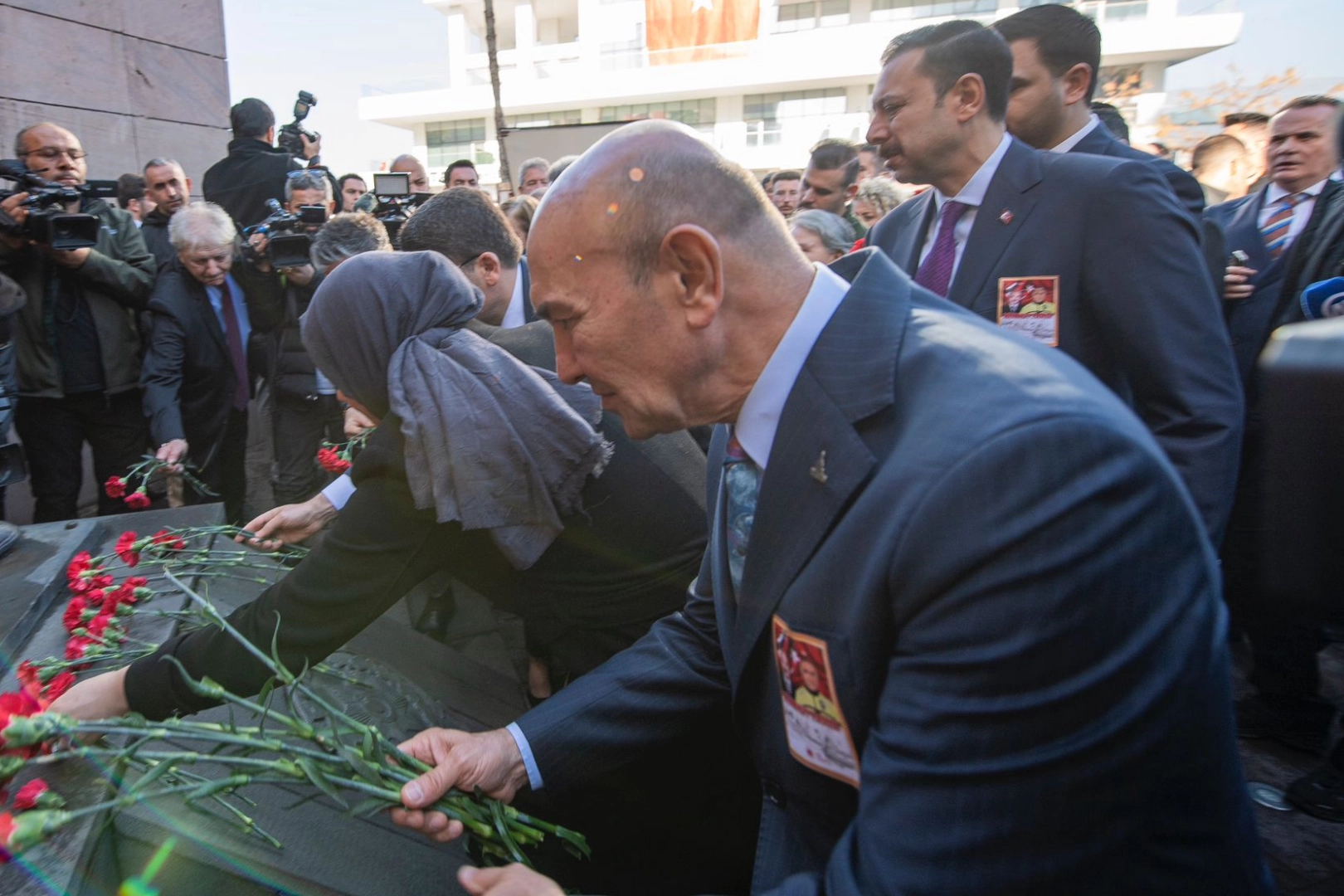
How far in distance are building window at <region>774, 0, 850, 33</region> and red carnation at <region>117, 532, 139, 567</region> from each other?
132 ft

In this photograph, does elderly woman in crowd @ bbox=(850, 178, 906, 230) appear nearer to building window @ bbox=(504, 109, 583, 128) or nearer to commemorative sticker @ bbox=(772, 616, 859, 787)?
commemorative sticker @ bbox=(772, 616, 859, 787)

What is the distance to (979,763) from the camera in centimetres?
90

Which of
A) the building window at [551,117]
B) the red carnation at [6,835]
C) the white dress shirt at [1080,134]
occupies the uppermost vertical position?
the building window at [551,117]

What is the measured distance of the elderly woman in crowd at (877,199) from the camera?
5520mm

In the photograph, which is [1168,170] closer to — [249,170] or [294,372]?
[294,372]

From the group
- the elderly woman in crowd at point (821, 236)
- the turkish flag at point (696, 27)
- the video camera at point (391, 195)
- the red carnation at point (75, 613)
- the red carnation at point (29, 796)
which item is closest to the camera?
the red carnation at point (29, 796)

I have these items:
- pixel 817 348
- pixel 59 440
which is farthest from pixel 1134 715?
pixel 59 440

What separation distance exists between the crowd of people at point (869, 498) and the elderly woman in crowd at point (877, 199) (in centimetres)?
193

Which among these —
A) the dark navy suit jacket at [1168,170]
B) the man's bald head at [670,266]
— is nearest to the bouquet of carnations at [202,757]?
the man's bald head at [670,266]

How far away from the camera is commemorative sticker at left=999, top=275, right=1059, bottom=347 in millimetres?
2264

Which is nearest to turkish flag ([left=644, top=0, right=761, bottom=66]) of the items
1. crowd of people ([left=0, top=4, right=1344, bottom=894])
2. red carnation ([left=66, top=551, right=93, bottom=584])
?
crowd of people ([left=0, top=4, right=1344, bottom=894])

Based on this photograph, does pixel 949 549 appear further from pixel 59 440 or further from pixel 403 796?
pixel 59 440

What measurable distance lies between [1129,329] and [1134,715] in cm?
150

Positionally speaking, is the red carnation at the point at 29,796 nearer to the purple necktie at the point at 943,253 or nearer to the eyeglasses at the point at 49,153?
the purple necktie at the point at 943,253
